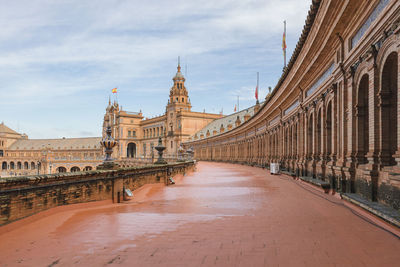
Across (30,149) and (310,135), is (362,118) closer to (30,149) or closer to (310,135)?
(310,135)

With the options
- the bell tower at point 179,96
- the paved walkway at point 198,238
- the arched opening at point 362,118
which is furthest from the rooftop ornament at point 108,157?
the bell tower at point 179,96

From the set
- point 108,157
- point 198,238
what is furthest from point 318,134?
point 198,238

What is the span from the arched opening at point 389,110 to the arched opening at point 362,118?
1.60 meters

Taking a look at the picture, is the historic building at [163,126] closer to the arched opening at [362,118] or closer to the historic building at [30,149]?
the historic building at [30,149]

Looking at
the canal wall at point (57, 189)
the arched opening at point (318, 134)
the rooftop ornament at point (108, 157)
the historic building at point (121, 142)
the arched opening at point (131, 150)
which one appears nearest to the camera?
the canal wall at point (57, 189)

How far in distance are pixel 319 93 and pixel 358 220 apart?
9.55 meters

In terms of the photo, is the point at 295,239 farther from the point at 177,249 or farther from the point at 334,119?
the point at 334,119

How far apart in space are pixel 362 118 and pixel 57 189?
28.4ft

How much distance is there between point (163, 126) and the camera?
335 ft

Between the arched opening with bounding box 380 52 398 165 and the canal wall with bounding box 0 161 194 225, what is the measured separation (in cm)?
763

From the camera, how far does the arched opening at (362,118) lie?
9875 mm

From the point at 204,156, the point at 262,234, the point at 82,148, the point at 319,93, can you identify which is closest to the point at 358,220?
the point at 262,234

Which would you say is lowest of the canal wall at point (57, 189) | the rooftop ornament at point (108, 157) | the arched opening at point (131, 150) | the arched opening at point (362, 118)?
the arched opening at point (131, 150)

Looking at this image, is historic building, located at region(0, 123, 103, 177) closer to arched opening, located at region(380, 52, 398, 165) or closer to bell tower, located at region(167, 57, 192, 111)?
bell tower, located at region(167, 57, 192, 111)
